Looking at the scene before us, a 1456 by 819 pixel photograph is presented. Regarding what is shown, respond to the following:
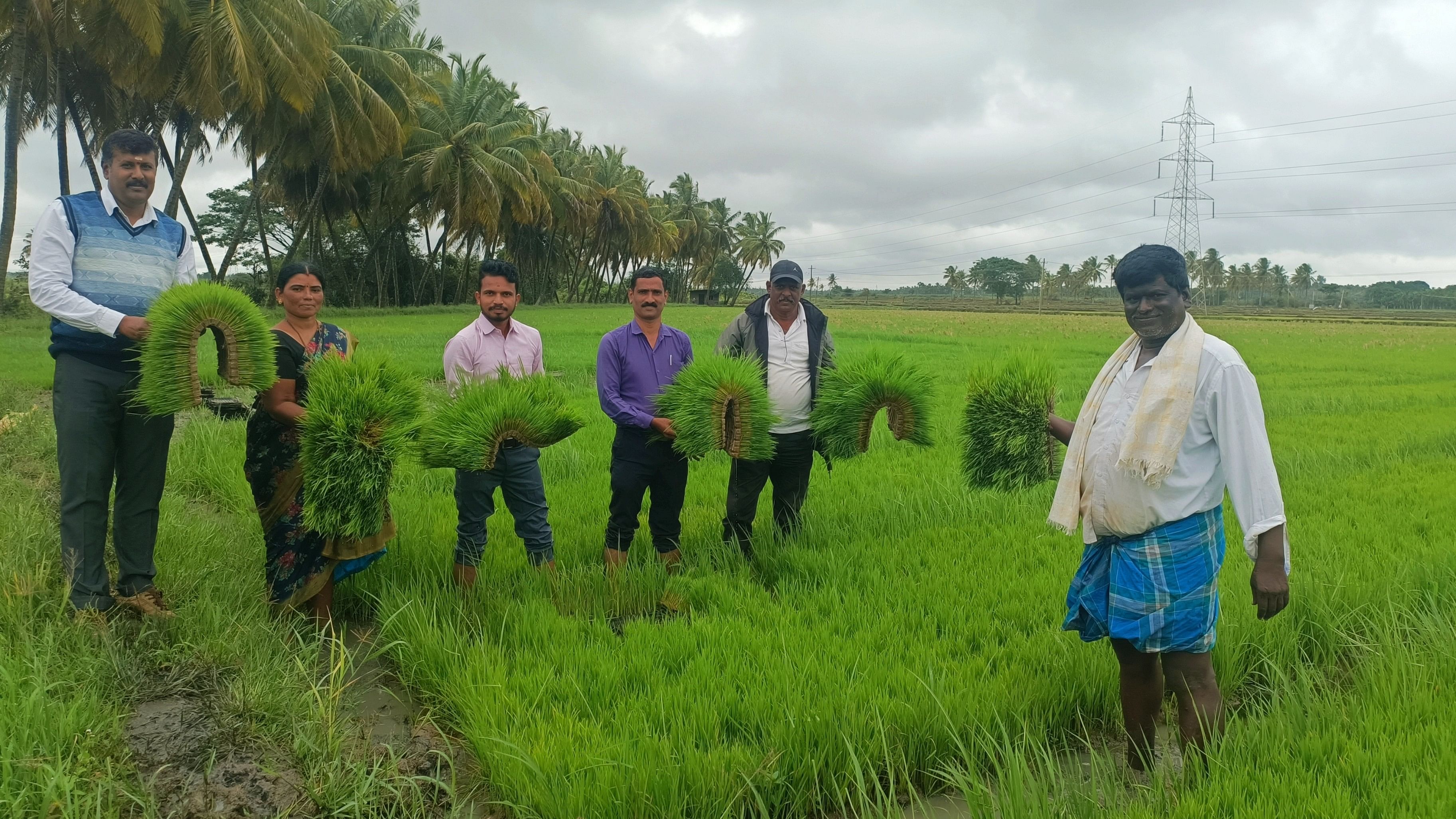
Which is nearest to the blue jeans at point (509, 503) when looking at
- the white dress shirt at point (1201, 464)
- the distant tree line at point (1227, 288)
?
the white dress shirt at point (1201, 464)

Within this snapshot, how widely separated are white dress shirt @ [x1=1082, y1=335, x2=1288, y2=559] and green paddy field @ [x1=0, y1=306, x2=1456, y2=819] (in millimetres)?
696

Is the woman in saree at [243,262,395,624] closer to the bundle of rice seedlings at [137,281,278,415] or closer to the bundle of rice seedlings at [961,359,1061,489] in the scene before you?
the bundle of rice seedlings at [137,281,278,415]

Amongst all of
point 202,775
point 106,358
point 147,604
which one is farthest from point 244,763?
point 106,358

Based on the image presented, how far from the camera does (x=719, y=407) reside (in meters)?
3.67

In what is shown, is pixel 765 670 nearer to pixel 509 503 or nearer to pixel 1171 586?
pixel 1171 586

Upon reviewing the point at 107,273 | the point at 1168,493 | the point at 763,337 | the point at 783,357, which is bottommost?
the point at 1168,493

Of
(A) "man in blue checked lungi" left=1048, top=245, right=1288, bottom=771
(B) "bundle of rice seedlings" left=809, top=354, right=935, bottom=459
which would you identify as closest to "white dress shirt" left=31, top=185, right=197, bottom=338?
(B) "bundle of rice seedlings" left=809, top=354, right=935, bottom=459

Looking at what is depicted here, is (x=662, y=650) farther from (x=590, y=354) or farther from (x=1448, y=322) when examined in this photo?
(x=1448, y=322)

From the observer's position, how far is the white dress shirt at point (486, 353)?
371 cm

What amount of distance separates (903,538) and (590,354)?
11529mm

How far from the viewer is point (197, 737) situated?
100 inches

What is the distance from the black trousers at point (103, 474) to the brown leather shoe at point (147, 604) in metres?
0.05

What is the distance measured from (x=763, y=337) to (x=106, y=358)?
2883 mm

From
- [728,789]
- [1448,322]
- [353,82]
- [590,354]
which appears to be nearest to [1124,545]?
[728,789]
